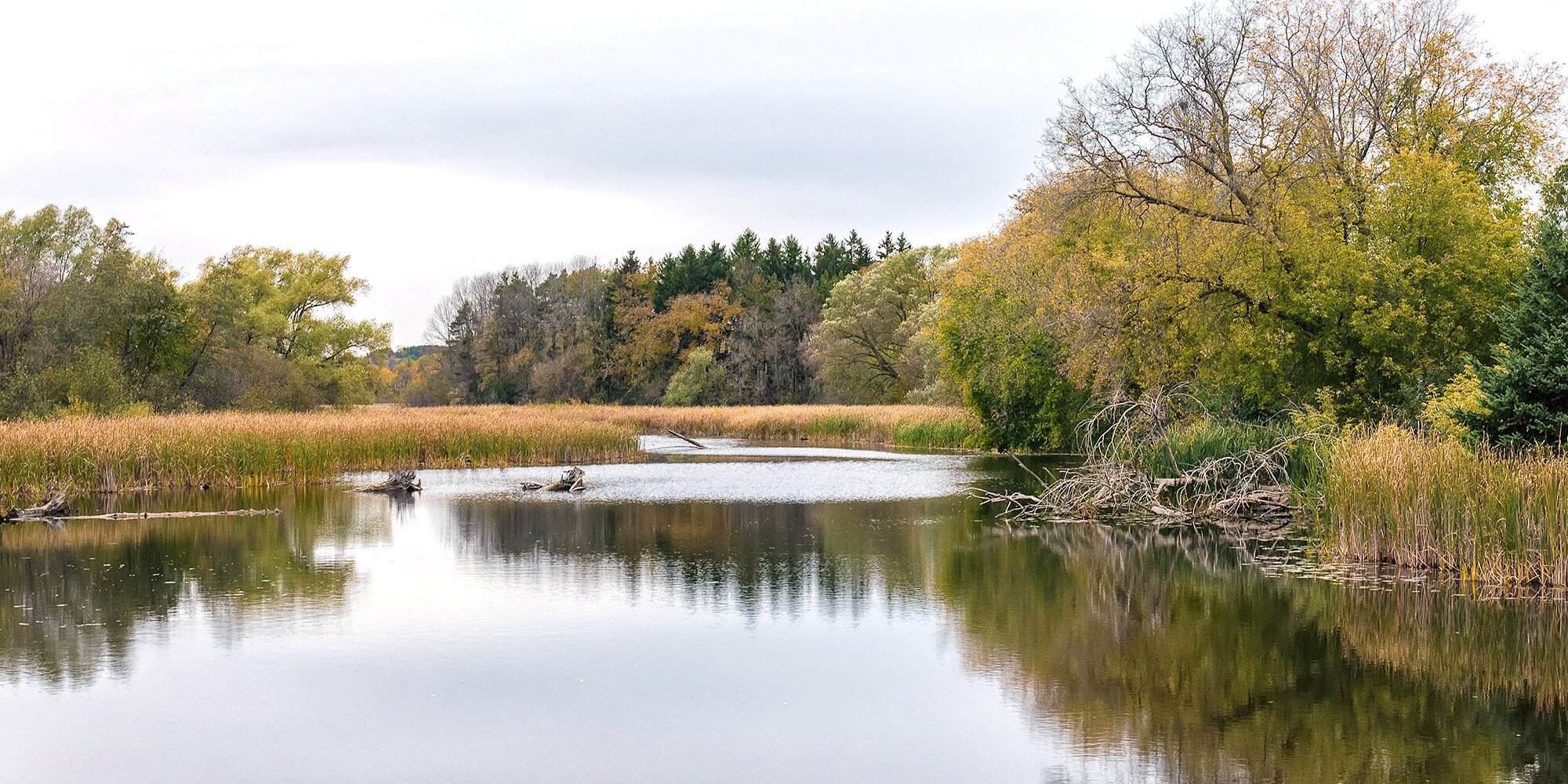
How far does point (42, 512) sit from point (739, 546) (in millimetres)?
11254

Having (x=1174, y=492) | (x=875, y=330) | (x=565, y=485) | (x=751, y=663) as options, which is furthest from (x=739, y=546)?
(x=875, y=330)

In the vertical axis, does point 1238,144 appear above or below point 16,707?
above

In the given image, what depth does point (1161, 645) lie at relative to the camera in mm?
10219

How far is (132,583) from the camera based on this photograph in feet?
43.5

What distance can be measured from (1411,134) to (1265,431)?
9073mm

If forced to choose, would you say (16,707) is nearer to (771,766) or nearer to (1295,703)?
(771,766)

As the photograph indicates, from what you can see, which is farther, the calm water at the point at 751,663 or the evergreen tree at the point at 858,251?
the evergreen tree at the point at 858,251

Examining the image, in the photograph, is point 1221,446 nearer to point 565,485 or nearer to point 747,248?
point 565,485

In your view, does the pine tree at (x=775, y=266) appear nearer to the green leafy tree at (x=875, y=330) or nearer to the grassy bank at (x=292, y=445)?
→ the green leafy tree at (x=875, y=330)

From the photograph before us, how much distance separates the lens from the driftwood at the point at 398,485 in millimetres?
24188

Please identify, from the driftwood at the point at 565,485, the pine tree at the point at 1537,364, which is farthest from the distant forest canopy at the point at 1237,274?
the driftwood at the point at 565,485

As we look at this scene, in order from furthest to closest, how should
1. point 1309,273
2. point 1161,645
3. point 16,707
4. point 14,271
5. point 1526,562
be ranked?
point 14,271 → point 1309,273 → point 1526,562 → point 1161,645 → point 16,707

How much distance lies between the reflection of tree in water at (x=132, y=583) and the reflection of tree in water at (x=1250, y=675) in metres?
6.80

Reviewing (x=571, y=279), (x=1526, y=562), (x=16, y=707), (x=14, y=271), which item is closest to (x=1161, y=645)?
(x=1526, y=562)
